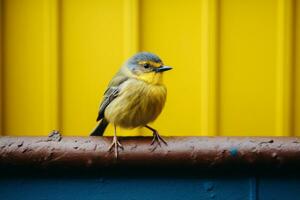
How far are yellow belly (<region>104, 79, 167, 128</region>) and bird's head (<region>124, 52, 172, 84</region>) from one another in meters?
0.07

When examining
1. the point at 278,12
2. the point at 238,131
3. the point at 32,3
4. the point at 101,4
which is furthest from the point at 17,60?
the point at 278,12

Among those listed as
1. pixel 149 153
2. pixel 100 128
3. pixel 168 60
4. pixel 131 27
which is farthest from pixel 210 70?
pixel 149 153

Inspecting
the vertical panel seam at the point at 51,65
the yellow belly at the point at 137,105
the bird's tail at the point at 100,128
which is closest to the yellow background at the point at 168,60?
the vertical panel seam at the point at 51,65

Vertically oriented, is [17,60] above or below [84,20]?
below

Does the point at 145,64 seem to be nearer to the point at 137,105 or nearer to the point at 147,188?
the point at 137,105

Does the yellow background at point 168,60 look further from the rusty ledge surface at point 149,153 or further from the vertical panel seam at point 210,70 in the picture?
the rusty ledge surface at point 149,153

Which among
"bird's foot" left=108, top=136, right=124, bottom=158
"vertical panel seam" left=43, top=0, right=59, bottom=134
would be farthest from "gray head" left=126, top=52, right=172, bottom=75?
"bird's foot" left=108, top=136, right=124, bottom=158

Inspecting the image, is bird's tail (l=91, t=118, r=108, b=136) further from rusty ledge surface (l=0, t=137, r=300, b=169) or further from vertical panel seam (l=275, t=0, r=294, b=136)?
vertical panel seam (l=275, t=0, r=294, b=136)

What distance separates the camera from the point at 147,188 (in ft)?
5.65

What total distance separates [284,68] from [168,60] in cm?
71

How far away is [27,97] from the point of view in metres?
2.64

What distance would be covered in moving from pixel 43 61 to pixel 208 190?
1386 millimetres

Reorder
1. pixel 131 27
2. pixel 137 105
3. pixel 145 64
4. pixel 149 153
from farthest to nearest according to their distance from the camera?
pixel 131 27
pixel 145 64
pixel 137 105
pixel 149 153

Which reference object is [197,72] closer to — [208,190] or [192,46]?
[192,46]
